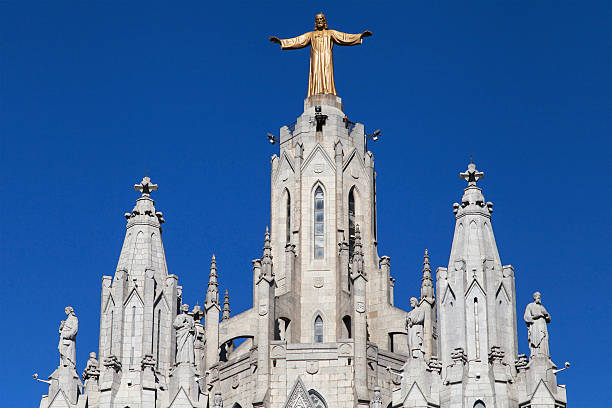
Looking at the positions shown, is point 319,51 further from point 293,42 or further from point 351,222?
point 351,222

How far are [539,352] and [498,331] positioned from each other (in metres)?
1.45

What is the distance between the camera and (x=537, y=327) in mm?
53594

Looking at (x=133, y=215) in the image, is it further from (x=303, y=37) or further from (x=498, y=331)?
(x=303, y=37)

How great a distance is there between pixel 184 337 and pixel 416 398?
304 inches

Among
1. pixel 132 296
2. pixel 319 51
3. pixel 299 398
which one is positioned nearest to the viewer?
pixel 132 296

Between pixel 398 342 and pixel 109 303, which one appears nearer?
pixel 109 303

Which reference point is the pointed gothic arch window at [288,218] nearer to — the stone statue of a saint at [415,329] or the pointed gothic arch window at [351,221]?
the pointed gothic arch window at [351,221]

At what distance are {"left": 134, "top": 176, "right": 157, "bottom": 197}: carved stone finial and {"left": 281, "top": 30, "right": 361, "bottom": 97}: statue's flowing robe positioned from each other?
1955 centimetres

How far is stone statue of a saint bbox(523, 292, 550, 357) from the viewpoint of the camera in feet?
175

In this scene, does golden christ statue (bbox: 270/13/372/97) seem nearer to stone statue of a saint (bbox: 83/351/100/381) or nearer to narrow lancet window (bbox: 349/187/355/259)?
narrow lancet window (bbox: 349/187/355/259)

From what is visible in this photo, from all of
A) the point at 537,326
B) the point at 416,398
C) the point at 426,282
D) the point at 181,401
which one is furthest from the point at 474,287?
the point at 426,282

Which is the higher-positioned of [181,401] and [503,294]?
[503,294]

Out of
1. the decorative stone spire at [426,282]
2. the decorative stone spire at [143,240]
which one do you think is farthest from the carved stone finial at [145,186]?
the decorative stone spire at [426,282]

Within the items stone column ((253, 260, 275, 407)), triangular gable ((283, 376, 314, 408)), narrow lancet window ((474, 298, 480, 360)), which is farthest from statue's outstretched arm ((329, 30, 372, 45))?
narrow lancet window ((474, 298, 480, 360))
